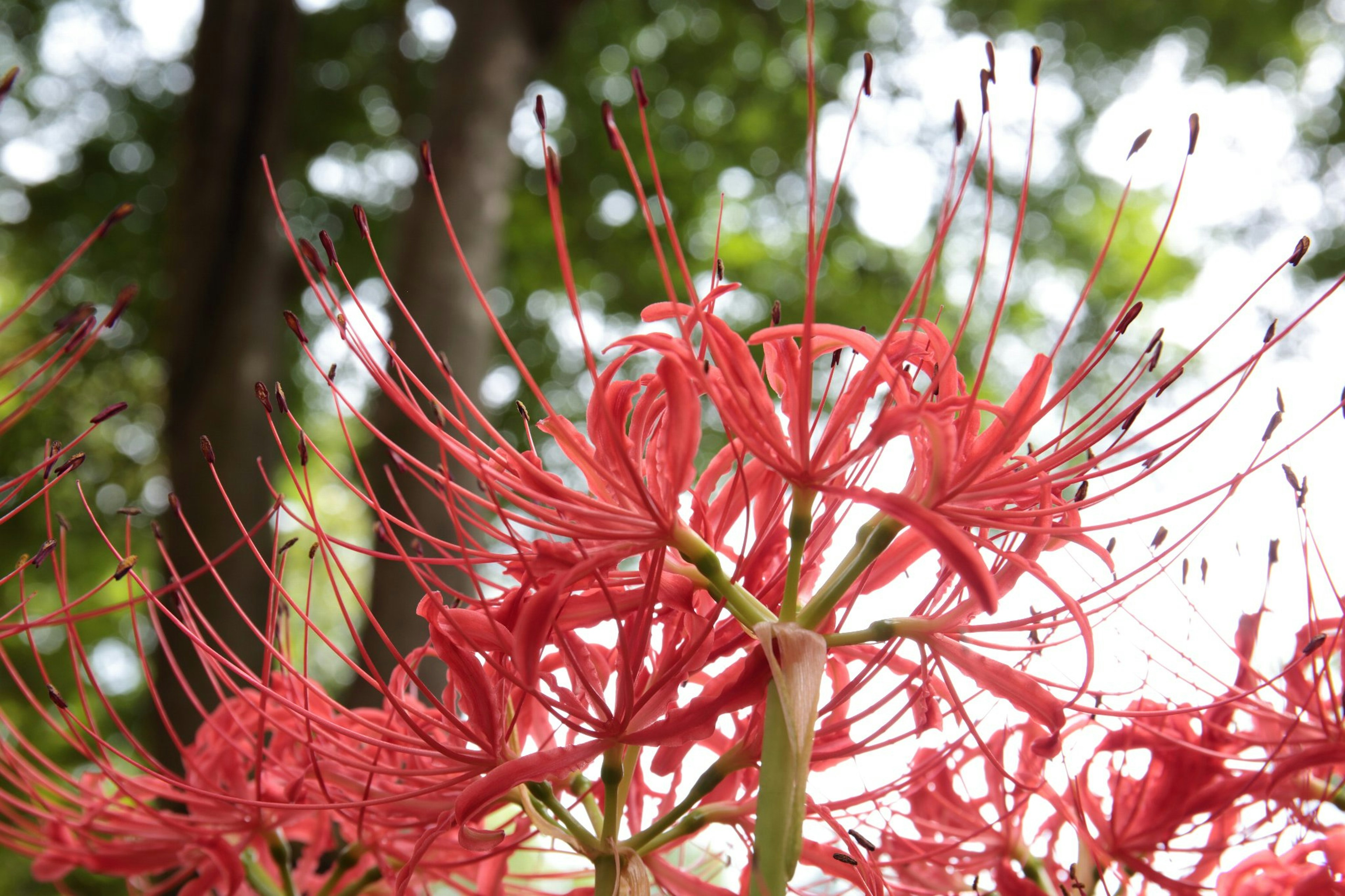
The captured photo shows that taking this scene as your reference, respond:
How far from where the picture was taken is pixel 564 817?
0.95 m

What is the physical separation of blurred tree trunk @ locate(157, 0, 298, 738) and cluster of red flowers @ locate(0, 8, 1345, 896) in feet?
7.66

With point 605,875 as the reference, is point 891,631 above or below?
above

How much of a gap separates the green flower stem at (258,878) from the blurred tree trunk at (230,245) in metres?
2.19

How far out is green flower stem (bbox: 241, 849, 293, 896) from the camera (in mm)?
1197

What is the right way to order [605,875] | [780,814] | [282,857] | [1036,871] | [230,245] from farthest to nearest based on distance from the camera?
[230,245]
[282,857]
[1036,871]
[605,875]
[780,814]

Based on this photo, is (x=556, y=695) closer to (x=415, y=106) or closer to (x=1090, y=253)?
(x=415, y=106)

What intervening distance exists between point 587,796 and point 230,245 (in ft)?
10.6

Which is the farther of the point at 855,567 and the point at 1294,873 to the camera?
the point at 1294,873

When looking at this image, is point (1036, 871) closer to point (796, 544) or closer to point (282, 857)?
point (796, 544)

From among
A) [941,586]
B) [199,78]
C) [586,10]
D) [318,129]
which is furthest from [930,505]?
[318,129]

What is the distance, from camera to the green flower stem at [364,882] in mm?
1179

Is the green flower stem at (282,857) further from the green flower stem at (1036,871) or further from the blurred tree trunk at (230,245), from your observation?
the blurred tree trunk at (230,245)

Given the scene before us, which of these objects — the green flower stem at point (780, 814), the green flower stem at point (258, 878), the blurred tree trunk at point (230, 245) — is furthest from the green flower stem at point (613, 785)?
the blurred tree trunk at point (230, 245)

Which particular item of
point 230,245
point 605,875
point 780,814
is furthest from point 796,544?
point 230,245
